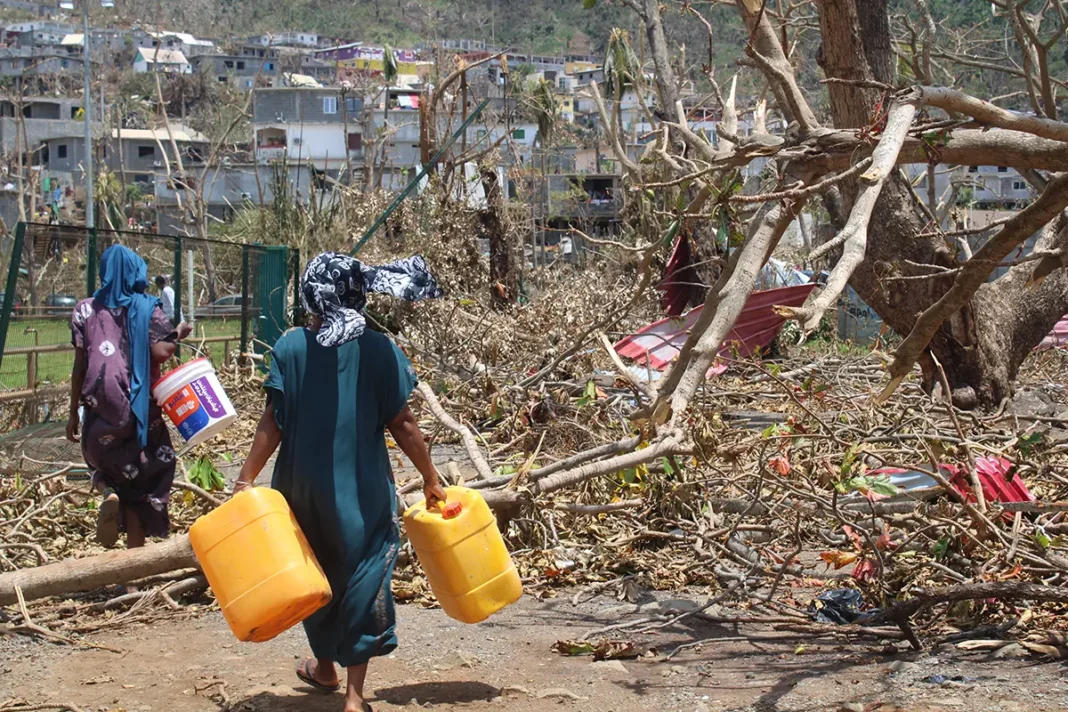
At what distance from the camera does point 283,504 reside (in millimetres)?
3699

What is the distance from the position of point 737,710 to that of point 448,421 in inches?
121

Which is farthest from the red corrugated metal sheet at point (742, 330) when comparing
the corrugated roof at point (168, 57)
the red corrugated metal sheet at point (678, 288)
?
the corrugated roof at point (168, 57)

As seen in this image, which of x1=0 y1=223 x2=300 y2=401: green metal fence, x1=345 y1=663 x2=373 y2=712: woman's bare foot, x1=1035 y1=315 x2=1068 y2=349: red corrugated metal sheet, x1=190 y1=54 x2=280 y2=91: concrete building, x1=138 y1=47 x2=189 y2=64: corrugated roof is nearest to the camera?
x1=345 y1=663 x2=373 y2=712: woman's bare foot

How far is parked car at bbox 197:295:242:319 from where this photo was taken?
1272 centimetres

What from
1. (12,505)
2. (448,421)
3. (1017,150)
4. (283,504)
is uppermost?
(1017,150)

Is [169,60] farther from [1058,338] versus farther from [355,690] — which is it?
[355,690]

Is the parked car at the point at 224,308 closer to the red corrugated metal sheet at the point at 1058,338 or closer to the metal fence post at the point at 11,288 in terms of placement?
the metal fence post at the point at 11,288

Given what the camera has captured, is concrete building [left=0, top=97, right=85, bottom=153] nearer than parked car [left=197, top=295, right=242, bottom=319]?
No

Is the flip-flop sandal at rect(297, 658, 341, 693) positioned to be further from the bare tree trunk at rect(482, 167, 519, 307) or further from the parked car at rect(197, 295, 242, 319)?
the bare tree trunk at rect(482, 167, 519, 307)

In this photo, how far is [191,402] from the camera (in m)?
5.69

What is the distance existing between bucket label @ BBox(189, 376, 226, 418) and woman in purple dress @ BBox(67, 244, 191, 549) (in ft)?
0.66

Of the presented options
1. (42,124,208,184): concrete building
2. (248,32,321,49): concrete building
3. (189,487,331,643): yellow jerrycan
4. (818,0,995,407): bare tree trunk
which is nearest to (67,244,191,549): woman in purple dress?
(189,487,331,643): yellow jerrycan

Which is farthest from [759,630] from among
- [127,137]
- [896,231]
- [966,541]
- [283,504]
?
[127,137]

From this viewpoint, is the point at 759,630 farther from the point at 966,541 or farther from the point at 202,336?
the point at 202,336
